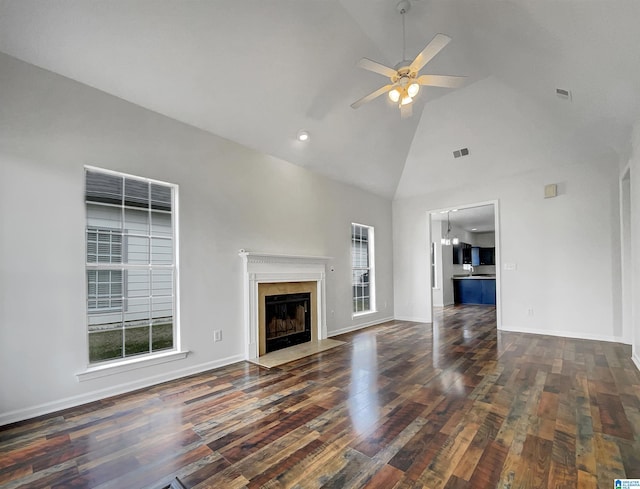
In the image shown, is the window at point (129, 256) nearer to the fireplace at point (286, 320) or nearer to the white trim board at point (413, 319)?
the fireplace at point (286, 320)

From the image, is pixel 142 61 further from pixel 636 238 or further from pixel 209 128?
pixel 636 238

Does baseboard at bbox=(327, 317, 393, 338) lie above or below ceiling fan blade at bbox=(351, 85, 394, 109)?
below

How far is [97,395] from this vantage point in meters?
2.96

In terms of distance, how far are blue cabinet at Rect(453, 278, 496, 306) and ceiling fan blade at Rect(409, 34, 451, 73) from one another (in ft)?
29.0

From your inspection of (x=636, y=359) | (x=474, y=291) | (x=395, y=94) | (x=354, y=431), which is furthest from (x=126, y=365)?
(x=474, y=291)

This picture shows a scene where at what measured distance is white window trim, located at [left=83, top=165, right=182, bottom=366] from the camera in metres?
2.94

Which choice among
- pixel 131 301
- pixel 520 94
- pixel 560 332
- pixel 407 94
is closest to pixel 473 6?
pixel 407 94

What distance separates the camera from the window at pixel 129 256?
3127mm

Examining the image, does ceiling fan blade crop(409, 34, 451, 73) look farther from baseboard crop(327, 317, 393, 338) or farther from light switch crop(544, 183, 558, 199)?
baseboard crop(327, 317, 393, 338)

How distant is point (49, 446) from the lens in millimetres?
2209

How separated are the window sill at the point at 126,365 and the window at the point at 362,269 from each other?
11.9 ft

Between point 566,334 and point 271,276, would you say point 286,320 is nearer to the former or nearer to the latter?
point 271,276

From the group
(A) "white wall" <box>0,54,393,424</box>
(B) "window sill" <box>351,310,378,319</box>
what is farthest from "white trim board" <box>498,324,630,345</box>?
(A) "white wall" <box>0,54,393,424</box>

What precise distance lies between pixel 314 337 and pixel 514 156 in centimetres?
483
